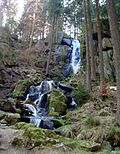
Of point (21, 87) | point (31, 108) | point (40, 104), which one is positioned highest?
point (21, 87)

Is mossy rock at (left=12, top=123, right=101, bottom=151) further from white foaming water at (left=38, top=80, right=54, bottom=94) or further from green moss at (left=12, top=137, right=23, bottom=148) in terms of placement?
white foaming water at (left=38, top=80, right=54, bottom=94)

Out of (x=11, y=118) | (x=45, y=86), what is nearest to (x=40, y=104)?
(x=45, y=86)

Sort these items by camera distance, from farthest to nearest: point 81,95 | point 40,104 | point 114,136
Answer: point 40,104, point 81,95, point 114,136

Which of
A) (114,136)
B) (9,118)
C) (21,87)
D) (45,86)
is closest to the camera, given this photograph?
(114,136)

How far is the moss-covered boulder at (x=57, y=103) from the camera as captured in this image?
16.3 metres

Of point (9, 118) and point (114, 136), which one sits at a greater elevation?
point (9, 118)

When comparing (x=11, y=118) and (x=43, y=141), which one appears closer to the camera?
(x=43, y=141)

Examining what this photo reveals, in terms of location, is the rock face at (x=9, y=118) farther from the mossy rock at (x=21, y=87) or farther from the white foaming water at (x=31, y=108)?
the mossy rock at (x=21, y=87)

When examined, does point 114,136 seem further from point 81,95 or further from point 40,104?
point 40,104

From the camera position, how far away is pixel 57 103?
16.6 metres

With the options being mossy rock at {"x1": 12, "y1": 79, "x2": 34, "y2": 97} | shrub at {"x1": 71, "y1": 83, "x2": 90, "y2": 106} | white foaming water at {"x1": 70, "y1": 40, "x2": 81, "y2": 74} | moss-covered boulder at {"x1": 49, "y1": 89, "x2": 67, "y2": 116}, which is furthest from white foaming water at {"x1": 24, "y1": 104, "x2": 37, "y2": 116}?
white foaming water at {"x1": 70, "y1": 40, "x2": 81, "y2": 74}

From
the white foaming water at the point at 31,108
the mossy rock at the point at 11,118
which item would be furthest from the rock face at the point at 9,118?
the white foaming water at the point at 31,108

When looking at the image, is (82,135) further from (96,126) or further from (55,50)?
(55,50)

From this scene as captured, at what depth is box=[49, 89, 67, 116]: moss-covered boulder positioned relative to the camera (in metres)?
16.3
